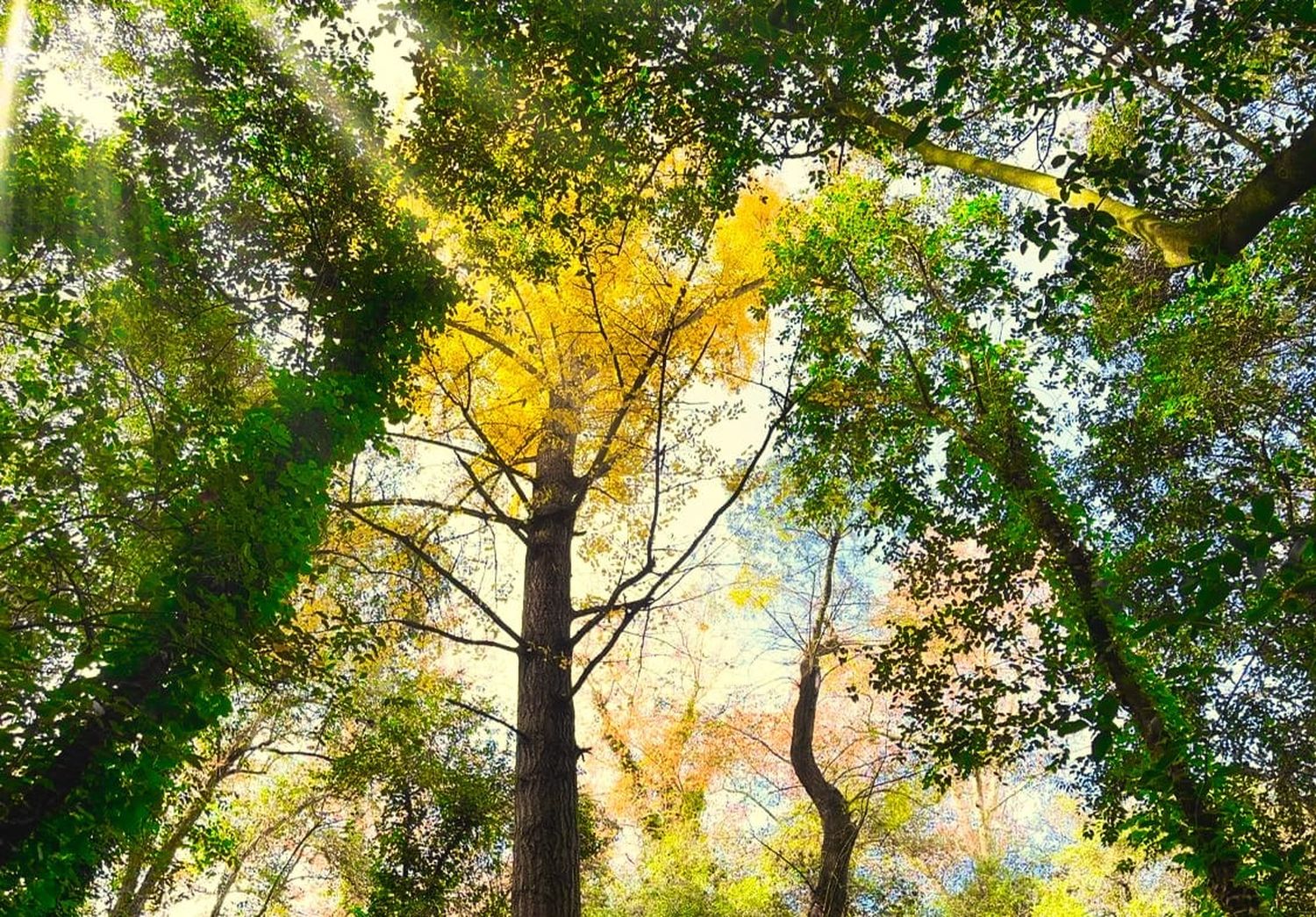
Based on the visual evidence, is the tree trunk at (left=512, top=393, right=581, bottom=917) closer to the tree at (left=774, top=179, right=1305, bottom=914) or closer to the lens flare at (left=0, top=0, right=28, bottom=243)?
the tree at (left=774, top=179, right=1305, bottom=914)

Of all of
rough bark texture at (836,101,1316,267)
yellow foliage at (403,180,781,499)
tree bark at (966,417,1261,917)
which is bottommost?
tree bark at (966,417,1261,917)

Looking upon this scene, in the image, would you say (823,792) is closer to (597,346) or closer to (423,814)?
(423,814)

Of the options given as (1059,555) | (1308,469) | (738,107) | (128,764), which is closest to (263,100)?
(738,107)

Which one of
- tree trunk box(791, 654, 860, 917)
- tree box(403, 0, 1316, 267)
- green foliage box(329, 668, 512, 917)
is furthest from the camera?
tree trunk box(791, 654, 860, 917)

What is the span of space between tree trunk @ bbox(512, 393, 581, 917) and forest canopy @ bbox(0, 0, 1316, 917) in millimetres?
37

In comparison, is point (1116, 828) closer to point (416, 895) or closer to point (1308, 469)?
point (1308, 469)

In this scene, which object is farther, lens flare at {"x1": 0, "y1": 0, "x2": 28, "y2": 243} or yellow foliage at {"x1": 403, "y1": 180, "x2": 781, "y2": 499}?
yellow foliage at {"x1": 403, "y1": 180, "x2": 781, "y2": 499}

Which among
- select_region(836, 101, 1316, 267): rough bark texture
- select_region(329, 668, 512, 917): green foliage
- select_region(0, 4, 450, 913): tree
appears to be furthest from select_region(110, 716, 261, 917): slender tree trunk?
select_region(836, 101, 1316, 267): rough bark texture

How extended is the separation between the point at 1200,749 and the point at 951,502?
230 centimetres

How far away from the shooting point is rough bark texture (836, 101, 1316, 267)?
3.08m

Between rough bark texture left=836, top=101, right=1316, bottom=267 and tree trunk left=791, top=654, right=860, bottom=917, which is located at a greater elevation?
rough bark texture left=836, top=101, right=1316, bottom=267

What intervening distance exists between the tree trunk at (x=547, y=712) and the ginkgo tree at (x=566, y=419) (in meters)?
0.01

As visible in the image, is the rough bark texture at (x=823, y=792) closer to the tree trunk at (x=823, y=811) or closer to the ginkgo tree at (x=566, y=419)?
the tree trunk at (x=823, y=811)

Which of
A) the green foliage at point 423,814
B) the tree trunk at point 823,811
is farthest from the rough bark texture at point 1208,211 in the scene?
the green foliage at point 423,814
